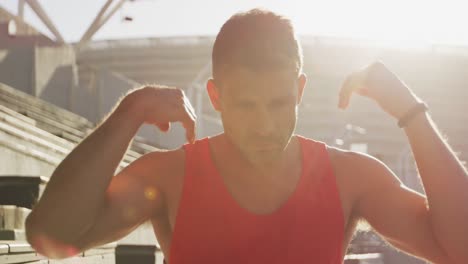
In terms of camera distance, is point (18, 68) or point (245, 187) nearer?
point (245, 187)

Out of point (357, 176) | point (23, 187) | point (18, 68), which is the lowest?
point (18, 68)

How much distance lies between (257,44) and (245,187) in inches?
16.7

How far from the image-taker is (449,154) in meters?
1.91

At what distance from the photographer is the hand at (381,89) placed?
203 centimetres

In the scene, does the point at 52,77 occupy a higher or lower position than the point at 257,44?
lower

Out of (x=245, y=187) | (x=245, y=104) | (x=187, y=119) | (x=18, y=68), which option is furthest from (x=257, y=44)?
(x=18, y=68)

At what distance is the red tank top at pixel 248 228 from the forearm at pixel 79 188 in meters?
0.24

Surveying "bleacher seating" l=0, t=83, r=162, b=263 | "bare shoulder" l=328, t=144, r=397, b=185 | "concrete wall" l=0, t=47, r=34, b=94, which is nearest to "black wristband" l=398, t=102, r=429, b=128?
"bare shoulder" l=328, t=144, r=397, b=185

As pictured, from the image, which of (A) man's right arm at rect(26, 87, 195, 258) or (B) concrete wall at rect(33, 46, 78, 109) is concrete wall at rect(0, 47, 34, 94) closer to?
(B) concrete wall at rect(33, 46, 78, 109)

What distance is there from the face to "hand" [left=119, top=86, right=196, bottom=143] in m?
0.11

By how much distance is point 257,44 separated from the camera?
A: 73.2 inches

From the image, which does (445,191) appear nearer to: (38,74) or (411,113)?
(411,113)

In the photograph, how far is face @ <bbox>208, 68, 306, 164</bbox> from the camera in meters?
1.82

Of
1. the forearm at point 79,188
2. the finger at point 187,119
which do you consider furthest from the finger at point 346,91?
the forearm at point 79,188
